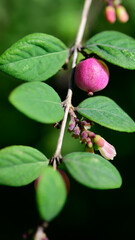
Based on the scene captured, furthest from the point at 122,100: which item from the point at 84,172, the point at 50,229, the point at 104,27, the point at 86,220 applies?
the point at 84,172

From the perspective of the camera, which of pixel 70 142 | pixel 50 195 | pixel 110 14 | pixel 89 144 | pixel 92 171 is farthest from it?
pixel 70 142

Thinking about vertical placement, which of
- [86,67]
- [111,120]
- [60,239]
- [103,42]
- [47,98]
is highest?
[103,42]

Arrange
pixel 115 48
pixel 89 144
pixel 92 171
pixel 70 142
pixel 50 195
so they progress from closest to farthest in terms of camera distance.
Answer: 1. pixel 50 195
2. pixel 92 171
3. pixel 89 144
4. pixel 115 48
5. pixel 70 142

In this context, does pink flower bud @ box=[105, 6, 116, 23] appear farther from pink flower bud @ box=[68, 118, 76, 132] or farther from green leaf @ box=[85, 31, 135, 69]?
pink flower bud @ box=[68, 118, 76, 132]

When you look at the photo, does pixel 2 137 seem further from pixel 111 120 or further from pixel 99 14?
pixel 111 120

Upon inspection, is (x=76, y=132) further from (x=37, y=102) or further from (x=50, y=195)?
(x=50, y=195)

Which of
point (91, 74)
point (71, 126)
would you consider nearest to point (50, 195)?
point (71, 126)
